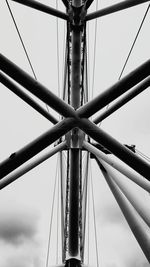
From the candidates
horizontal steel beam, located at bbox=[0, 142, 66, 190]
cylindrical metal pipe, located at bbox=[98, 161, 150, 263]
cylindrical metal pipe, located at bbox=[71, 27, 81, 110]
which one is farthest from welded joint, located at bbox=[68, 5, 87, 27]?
cylindrical metal pipe, located at bbox=[98, 161, 150, 263]

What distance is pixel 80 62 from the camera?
30.7 ft

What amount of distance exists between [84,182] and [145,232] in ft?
25.5

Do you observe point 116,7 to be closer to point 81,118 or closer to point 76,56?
point 76,56

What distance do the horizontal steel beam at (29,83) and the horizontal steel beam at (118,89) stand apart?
0.43 m

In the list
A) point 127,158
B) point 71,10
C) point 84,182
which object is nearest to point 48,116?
point 71,10

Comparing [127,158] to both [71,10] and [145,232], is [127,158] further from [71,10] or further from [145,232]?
[71,10]

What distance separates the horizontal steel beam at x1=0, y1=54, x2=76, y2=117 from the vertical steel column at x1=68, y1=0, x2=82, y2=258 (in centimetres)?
439

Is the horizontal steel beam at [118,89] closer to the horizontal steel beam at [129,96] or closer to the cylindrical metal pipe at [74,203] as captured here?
the horizontal steel beam at [129,96]

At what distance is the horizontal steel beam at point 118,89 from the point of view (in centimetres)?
462

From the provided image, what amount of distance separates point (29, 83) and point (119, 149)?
5.73 ft

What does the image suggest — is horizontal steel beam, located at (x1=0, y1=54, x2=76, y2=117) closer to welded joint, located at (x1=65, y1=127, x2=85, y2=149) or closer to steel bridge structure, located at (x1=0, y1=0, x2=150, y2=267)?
steel bridge structure, located at (x1=0, y1=0, x2=150, y2=267)

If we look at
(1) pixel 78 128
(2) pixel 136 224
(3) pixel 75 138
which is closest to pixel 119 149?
(2) pixel 136 224

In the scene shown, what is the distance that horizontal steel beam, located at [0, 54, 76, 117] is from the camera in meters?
4.50

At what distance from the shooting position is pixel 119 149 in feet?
16.1
